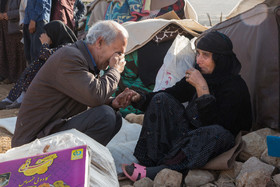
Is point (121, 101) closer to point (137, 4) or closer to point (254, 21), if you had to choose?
point (254, 21)

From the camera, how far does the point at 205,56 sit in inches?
121

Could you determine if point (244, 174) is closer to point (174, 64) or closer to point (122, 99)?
point (122, 99)

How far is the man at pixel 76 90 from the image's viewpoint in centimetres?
269

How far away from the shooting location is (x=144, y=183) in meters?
2.64

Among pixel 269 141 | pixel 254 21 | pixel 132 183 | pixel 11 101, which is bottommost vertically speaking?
pixel 11 101

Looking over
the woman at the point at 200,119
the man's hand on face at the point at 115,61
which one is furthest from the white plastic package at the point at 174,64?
the man's hand on face at the point at 115,61

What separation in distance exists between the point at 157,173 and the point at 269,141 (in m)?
0.86

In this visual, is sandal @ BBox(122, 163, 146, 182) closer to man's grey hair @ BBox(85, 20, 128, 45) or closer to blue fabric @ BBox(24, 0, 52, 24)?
man's grey hair @ BBox(85, 20, 128, 45)

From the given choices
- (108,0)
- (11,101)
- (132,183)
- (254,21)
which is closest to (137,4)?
(108,0)

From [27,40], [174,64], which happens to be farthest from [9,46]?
[174,64]

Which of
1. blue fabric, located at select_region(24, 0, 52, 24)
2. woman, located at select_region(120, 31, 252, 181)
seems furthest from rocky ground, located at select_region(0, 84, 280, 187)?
blue fabric, located at select_region(24, 0, 52, 24)

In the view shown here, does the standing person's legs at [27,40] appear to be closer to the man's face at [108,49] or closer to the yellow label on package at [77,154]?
the man's face at [108,49]

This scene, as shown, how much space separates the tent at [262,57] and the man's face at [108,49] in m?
1.28

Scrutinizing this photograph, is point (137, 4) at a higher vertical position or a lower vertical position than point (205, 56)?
lower
